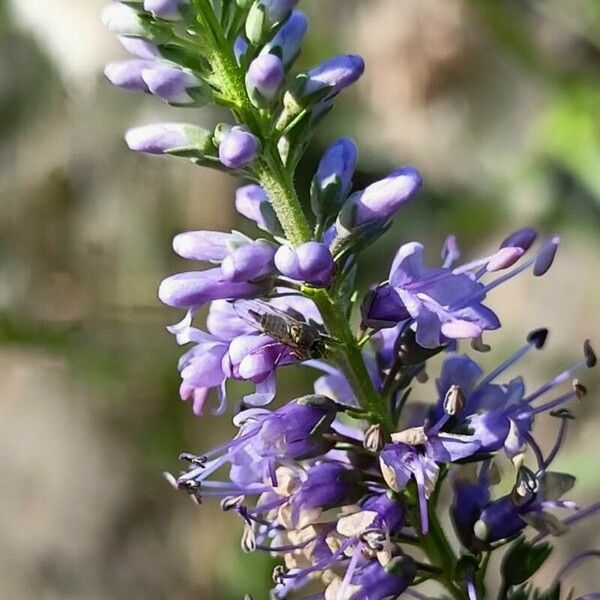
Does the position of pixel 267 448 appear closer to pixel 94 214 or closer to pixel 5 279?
pixel 5 279

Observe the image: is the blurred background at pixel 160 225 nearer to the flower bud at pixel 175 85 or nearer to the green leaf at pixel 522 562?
the green leaf at pixel 522 562

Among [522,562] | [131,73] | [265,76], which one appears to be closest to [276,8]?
[265,76]

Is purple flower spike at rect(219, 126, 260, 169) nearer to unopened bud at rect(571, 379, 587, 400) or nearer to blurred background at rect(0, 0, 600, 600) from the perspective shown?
unopened bud at rect(571, 379, 587, 400)

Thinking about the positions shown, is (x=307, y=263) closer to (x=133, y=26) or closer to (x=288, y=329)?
(x=288, y=329)

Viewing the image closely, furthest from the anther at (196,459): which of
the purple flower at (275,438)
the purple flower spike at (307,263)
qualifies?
the purple flower spike at (307,263)

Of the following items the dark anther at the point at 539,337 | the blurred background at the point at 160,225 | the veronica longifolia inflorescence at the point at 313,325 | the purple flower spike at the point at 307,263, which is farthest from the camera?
the blurred background at the point at 160,225

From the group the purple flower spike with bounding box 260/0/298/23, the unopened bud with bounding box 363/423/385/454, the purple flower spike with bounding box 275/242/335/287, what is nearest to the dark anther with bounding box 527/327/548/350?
the unopened bud with bounding box 363/423/385/454

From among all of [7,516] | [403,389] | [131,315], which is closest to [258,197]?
[403,389]
